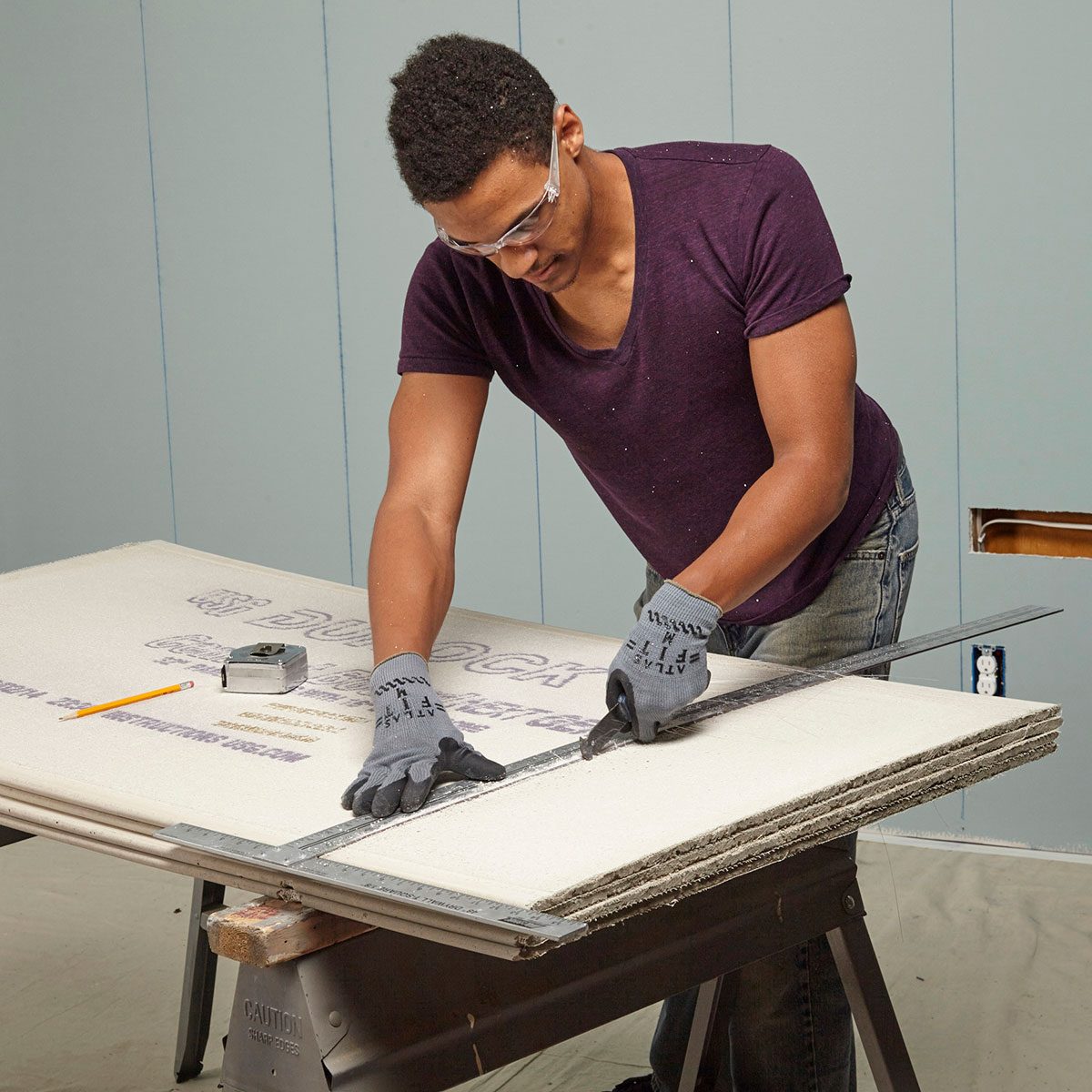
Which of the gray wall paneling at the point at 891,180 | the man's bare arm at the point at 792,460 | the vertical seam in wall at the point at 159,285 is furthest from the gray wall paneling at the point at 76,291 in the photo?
the man's bare arm at the point at 792,460

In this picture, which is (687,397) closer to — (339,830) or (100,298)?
(339,830)

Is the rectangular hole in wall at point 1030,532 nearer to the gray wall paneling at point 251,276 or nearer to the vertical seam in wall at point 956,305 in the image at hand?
the vertical seam in wall at point 956,305

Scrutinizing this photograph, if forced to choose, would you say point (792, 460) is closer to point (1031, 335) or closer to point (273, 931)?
point (273, 931)

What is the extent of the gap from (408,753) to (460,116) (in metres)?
0.63

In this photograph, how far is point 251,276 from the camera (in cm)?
375

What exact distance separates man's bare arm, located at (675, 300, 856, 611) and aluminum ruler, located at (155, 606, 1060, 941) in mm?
139

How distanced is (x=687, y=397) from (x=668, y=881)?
689 mm

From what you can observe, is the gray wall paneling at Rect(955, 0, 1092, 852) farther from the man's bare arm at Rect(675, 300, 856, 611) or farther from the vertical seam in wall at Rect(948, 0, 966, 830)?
the man's bare arm at Rect(675, 300, 856, 611)

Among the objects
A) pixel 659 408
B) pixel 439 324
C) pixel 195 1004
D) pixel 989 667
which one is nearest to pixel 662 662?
pixel 659 408

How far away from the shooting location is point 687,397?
1669 millimetres

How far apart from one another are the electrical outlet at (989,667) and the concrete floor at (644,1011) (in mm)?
365

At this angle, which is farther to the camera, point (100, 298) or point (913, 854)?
point (100, 298)

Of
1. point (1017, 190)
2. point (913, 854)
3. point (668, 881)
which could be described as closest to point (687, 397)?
point (668, 881)

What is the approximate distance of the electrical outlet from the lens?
3.04 metres
